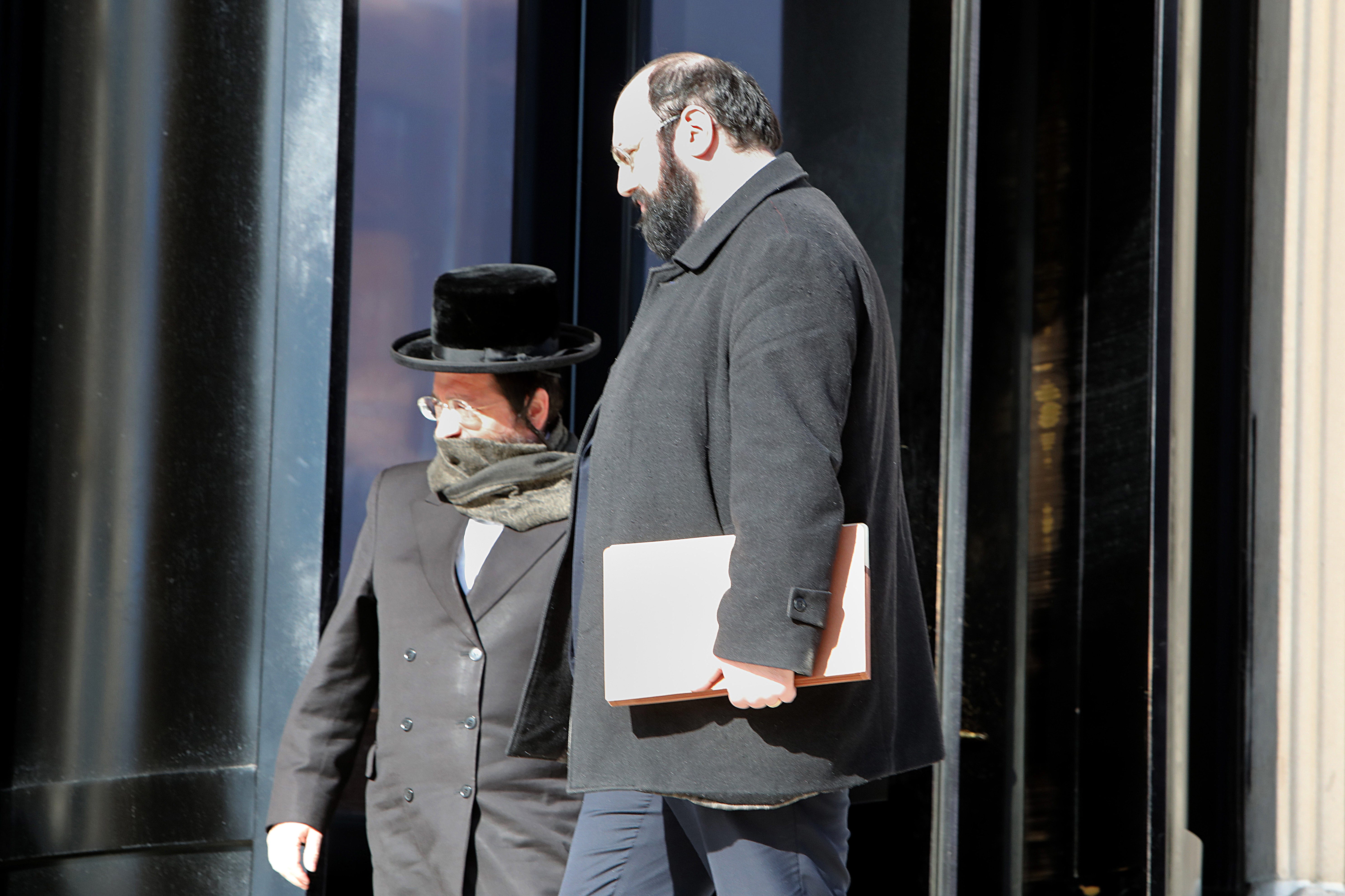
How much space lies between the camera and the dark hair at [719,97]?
2.26m

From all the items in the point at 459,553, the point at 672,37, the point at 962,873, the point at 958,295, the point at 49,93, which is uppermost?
the point at 672,37

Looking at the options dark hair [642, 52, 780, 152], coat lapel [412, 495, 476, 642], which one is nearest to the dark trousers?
coat lapel [412, 495, 476, 642]

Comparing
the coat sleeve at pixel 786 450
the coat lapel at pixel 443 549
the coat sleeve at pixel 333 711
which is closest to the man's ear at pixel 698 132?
the coat sleeve at pixel 786 450

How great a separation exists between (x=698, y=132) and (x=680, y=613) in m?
0.79

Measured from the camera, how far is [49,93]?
3438mm

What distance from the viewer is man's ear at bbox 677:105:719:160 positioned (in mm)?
2254

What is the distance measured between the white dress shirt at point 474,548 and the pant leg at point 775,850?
37.0 inches

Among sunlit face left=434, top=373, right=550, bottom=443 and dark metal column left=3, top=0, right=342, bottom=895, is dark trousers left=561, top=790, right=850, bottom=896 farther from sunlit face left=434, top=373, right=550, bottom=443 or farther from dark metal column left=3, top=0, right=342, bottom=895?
dark metal column left=3, top=0, right=342, bottom=895

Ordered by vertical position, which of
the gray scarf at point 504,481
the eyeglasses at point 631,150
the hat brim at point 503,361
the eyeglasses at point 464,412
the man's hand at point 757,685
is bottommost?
the man's hand at point 757,685

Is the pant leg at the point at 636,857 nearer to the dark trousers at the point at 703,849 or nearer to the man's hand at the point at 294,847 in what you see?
the dark trousers at the point at 703,849

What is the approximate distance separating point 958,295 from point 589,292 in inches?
46.0

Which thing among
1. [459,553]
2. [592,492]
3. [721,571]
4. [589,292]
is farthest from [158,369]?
[721,571]

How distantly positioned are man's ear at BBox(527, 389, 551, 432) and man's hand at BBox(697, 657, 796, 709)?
1248 mm

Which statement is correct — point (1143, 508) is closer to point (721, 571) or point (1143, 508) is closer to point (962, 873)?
point (962, 873)
